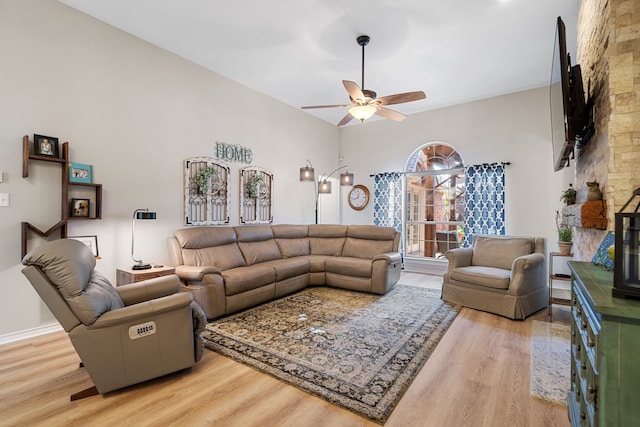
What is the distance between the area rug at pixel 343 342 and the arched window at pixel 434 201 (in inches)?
83.5

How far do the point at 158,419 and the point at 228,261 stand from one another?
2.32 meters

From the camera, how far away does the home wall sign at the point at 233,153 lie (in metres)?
4.52

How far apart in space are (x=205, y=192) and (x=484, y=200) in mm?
4676

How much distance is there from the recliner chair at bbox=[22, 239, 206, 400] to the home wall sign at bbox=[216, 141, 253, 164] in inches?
105

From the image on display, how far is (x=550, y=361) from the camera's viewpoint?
2.38 metres

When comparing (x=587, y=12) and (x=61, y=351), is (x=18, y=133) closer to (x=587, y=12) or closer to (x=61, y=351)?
(x=61, y=351)

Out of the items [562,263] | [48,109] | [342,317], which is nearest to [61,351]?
[48,109]

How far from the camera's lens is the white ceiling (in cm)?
300

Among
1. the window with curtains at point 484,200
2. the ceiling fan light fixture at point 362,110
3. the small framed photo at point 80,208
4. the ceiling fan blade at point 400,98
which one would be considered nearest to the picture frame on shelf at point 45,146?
the small framed photo at point 80,208

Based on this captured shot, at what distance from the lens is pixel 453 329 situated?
307 cm

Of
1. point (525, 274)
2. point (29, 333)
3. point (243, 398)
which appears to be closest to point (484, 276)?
point (525, 274)

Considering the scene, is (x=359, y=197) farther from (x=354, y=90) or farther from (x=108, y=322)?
(x=108, y=322)

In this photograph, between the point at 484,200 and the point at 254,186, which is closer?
the point at 254,186

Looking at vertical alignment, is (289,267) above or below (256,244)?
below
